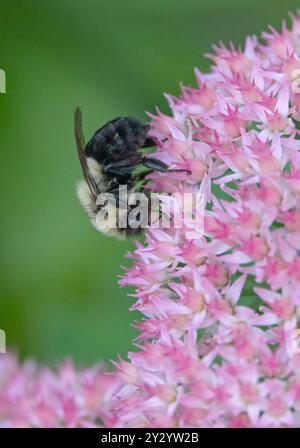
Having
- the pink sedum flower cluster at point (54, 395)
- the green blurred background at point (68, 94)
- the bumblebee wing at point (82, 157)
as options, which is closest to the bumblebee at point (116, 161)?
the bumblebee wing at point (82, 157)

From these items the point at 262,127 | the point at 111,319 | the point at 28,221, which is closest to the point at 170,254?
the point at 262,127

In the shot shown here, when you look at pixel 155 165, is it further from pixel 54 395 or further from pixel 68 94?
pixel 68 94

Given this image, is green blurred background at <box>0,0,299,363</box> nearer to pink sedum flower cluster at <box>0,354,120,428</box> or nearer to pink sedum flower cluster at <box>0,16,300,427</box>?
pink sedum flower cluster at <box>0,354,120,428</box>

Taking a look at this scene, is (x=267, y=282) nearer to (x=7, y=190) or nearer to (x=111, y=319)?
(x=111, y=319)

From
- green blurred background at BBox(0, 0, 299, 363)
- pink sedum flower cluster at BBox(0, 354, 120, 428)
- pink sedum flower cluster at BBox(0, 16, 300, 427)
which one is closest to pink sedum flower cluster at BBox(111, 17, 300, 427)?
pink sedum flower cluster at BBox(0, 16, 300, 427)

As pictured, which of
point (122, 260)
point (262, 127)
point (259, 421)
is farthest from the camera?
point (122, 260)
